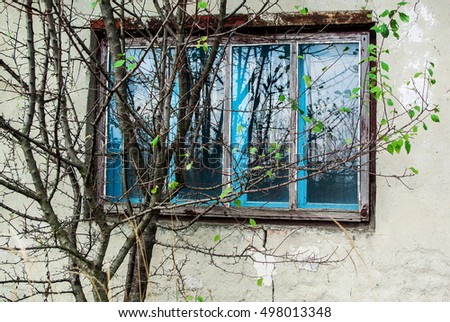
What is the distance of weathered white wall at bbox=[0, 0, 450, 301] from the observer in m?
4.11

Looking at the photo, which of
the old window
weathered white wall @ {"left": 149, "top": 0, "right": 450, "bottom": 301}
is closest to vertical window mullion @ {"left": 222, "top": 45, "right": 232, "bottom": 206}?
the old window

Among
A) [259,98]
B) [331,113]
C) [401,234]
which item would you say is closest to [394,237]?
[401,234]

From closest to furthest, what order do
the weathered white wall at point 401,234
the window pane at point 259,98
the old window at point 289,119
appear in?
the weathered white wall at point 401,234 → the old window at point 289,119 → the window pane at point 259,98

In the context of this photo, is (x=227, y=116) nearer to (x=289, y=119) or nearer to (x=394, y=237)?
(x=289, y=119)

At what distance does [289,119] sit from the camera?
175 inches

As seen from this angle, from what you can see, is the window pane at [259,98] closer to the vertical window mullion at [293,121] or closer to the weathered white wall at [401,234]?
the vertical window mullion at [293,121]

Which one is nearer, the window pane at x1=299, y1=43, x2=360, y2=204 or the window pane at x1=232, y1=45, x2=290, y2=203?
the window pane at x1=299, y1=43, x2=360, y2=204

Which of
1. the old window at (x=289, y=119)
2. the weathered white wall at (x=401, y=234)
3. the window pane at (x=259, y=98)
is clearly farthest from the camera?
the window pane at (x=259, y=98)

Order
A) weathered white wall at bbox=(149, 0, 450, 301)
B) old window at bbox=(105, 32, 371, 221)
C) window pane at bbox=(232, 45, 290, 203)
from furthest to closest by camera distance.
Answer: window pane at bbox=(232, 45, 290, 203)
old window at bbox=(105, 32, 371, 221)
weathered white wall at bbox=(149, 0, 450, 301)

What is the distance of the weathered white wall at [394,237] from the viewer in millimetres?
4105

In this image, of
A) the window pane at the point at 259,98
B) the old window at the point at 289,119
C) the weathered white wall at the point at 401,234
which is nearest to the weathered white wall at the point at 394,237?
the weathered white wall at the point at 401,234

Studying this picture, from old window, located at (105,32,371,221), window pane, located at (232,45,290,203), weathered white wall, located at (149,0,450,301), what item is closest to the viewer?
weathered white wall, located at (149,0,450,301)

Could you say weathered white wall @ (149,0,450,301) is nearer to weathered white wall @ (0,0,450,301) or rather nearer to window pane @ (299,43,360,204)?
weathered white wall @ (0,0,450,301)

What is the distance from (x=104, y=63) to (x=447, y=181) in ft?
8.29
